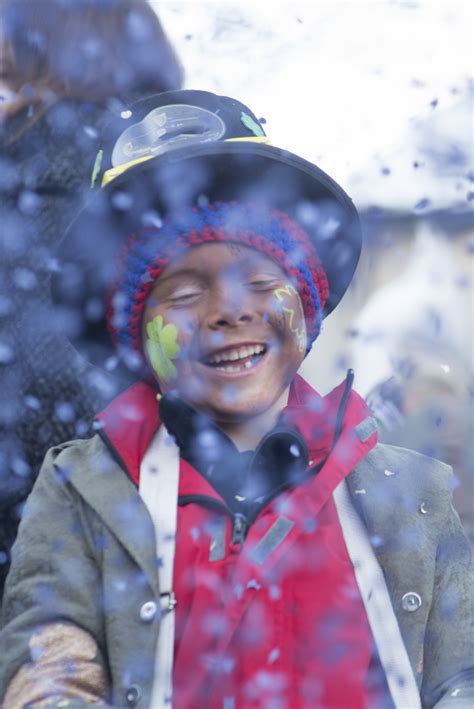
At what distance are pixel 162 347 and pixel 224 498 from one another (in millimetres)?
305

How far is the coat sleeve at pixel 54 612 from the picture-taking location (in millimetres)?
1876

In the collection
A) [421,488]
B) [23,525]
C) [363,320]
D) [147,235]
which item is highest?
[147,235]

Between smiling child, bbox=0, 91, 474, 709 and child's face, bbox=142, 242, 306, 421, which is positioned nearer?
smiling child, bbox=0, 91, 474, 709

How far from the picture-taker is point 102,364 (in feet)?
7.40

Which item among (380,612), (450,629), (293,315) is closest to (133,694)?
(380,612)

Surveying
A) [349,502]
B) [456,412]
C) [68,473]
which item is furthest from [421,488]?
[456,412]

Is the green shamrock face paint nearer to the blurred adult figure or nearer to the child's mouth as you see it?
the child's mouth

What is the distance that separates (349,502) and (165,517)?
13.6 inches

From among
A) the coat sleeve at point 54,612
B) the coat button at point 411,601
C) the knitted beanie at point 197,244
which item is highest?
the knitted beanie at point 197,244

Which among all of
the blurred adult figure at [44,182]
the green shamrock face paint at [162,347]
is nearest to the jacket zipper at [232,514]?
the green shamrock face paint at [162,347]

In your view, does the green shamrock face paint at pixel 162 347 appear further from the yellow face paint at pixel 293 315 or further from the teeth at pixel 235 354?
the yellow face paint at pixel 293 315

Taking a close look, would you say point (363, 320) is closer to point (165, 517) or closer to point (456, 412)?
point (456, 412)

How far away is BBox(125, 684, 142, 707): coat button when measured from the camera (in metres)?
1.86

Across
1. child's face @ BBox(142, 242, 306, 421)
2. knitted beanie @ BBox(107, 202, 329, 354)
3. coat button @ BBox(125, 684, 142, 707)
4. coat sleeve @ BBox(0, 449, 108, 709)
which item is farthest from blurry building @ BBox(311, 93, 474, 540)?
coat button @ BBox(125, 684, 142, 707)
